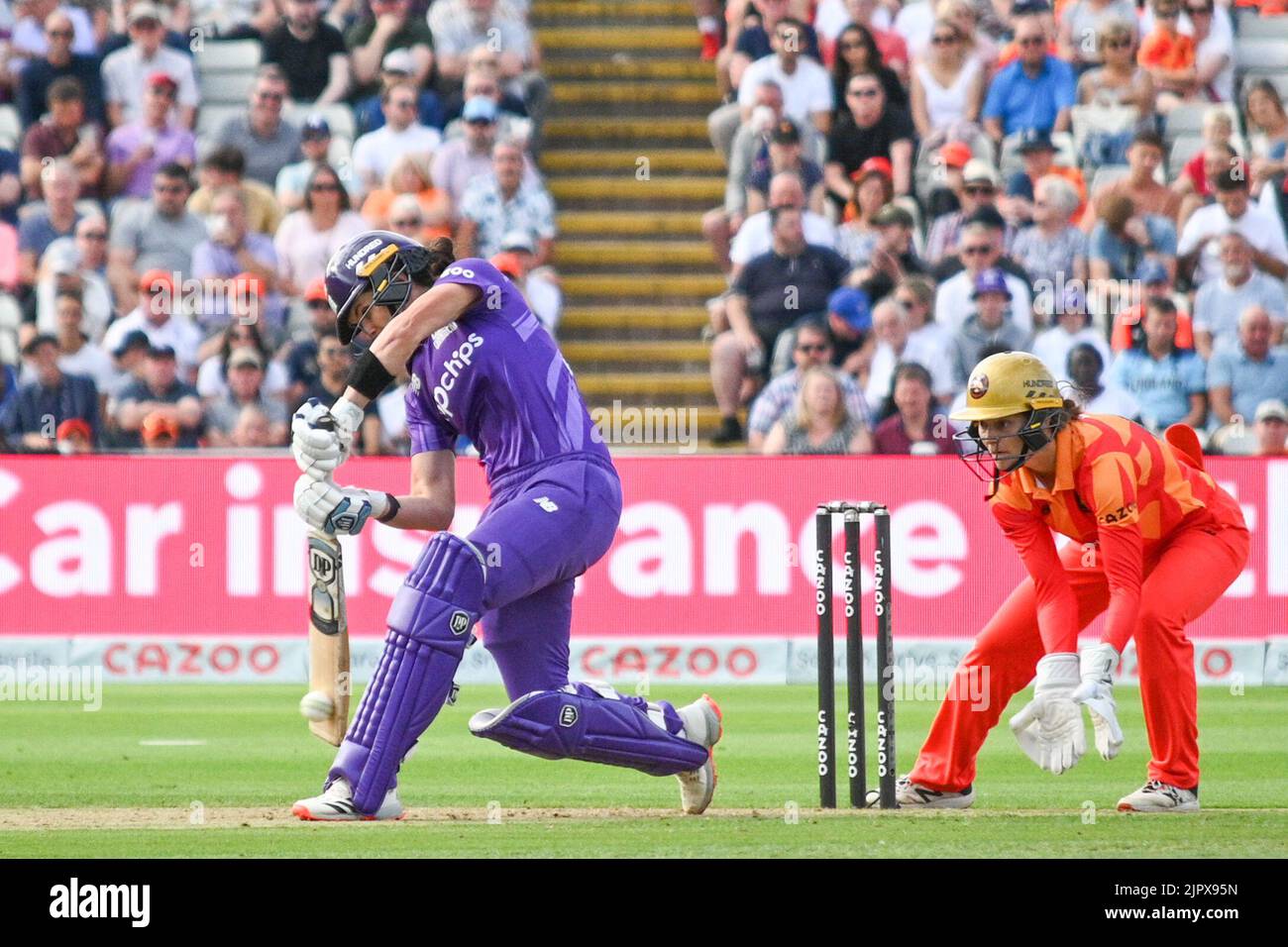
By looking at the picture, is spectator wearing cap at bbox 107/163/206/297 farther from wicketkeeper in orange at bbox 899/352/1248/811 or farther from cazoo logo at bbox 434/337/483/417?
wicketkeeper in orange at bbox 899/352/1248/811

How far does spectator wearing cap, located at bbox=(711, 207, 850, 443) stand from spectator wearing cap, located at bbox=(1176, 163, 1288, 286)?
298 cm

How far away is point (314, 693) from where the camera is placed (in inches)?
324

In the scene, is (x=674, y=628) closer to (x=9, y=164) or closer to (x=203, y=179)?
(x=203, y=179)

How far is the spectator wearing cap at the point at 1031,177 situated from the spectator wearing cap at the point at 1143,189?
14 centimetres

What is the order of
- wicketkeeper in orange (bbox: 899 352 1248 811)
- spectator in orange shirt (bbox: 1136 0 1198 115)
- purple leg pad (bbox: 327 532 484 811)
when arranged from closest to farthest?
1. purple leg pad (bbox: 327 532 484 811)
2. wicketkeeper in orange (bbox: 899 352 1248 811)
3. spectator in orange shirt (bbox: 1136 0 1198 115)

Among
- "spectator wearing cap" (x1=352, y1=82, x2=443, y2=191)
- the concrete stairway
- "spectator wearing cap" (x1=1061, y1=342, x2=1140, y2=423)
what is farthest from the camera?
the concrete stairway

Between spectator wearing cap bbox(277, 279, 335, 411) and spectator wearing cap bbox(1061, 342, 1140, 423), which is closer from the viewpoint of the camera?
spectator wearing cap bbox(1061, 342, 1140, 423)

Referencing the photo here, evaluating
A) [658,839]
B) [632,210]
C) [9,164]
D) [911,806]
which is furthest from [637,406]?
[658,839]

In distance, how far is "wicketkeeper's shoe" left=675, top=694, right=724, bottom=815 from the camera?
8383 mm

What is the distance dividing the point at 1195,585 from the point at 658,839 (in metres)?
2.70

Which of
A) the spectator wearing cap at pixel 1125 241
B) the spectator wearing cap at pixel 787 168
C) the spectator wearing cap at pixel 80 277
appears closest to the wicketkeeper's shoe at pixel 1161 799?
the spectator wearing cap at pixel 1125 241

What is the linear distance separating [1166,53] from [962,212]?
2.95 metres

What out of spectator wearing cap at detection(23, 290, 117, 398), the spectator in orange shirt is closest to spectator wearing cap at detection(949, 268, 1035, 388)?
the spectator in orange shirt

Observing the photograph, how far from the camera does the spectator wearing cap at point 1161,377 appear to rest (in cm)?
1650
